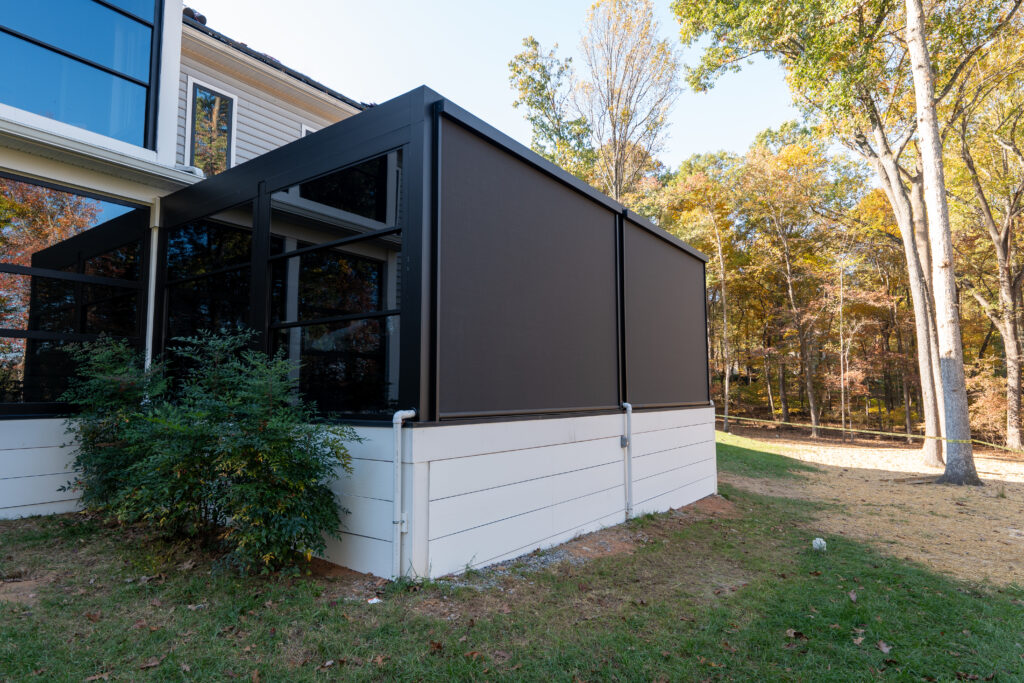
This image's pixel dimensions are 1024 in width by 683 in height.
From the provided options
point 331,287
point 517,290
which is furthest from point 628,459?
point 331,287

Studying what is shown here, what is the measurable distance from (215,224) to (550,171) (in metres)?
3.07

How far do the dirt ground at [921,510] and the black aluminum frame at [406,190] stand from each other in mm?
3185

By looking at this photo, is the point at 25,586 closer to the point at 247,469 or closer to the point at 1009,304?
the point at 247,469

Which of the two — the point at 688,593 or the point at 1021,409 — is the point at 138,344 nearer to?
the point at 688,593

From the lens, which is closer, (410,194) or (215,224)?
(410,194)

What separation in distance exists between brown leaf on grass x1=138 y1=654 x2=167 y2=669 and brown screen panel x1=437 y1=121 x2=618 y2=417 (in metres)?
1.86

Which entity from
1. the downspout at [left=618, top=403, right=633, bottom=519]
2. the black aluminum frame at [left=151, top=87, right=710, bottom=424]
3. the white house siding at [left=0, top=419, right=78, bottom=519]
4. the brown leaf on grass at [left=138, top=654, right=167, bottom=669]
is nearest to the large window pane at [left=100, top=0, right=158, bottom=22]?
the black aluminum frame at [left=151, top=87, right=710, bottom=424]

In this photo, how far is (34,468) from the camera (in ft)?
15.2

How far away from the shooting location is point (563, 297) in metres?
4.95

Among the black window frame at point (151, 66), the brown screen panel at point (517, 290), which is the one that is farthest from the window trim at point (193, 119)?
the brown screen panel at point (517, 290)

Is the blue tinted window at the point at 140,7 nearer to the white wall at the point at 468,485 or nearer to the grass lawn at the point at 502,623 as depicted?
the white wall at the point at 468,485

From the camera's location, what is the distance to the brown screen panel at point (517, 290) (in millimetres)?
3814

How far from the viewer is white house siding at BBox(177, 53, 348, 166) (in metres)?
7.43

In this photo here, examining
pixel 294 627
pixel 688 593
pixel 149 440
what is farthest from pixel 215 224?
pixel 688 593
